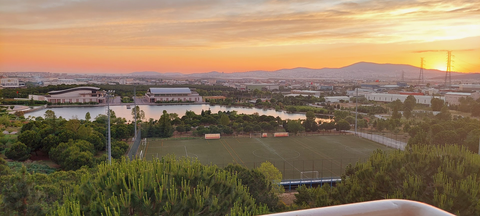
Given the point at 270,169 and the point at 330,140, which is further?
the point at 330,140

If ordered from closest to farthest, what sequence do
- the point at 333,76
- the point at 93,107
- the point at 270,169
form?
the point at 270,169
the point at 93,107
the point at 333,76

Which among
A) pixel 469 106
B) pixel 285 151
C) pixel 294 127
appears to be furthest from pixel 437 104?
pixel 285 151

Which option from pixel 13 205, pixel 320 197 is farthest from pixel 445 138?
pixel 13 205

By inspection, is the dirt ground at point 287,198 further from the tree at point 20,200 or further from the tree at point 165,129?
the tree at point 165,129

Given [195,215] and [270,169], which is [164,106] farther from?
[195,215]

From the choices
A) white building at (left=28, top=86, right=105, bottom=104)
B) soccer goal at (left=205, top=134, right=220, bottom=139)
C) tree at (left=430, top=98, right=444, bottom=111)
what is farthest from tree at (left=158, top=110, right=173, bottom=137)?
tree at (left=430, top=98, right=444, bottom=111)

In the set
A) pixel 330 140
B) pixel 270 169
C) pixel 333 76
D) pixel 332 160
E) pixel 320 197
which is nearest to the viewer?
pixel 320 197
